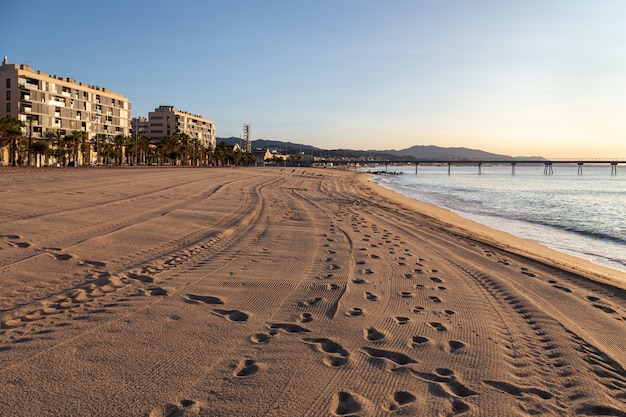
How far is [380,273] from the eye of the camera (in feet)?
23.8

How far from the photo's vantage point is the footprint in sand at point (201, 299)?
17.1 feet

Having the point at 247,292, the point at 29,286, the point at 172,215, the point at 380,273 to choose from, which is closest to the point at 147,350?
the point at 247,292

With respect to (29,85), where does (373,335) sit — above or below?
below

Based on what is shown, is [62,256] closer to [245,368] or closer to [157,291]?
[157,291]

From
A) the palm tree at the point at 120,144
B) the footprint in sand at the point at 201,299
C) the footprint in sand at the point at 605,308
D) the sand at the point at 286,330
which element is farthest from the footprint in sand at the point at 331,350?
the palm tree at the point at 120,144

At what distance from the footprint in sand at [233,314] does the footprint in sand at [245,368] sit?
1051mm

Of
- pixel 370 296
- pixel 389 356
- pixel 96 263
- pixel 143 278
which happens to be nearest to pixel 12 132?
pixel 96 263

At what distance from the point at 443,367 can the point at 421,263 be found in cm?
469

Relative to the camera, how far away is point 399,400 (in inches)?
127

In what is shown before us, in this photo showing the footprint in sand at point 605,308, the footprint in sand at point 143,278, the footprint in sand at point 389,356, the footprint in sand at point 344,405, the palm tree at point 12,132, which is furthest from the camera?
the palm tree at point 12,132

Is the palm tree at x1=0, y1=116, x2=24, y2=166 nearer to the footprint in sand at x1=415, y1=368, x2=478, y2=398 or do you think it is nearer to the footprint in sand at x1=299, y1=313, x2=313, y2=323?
the footprint in sand at x1=299, y1=313, x2=313, y2=323

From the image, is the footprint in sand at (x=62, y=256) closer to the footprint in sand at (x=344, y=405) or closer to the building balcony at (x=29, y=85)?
the footprint in sand at (x=344, y=405)

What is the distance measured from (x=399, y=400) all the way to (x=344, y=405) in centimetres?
43

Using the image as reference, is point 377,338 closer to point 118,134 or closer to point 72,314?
point 72,314
